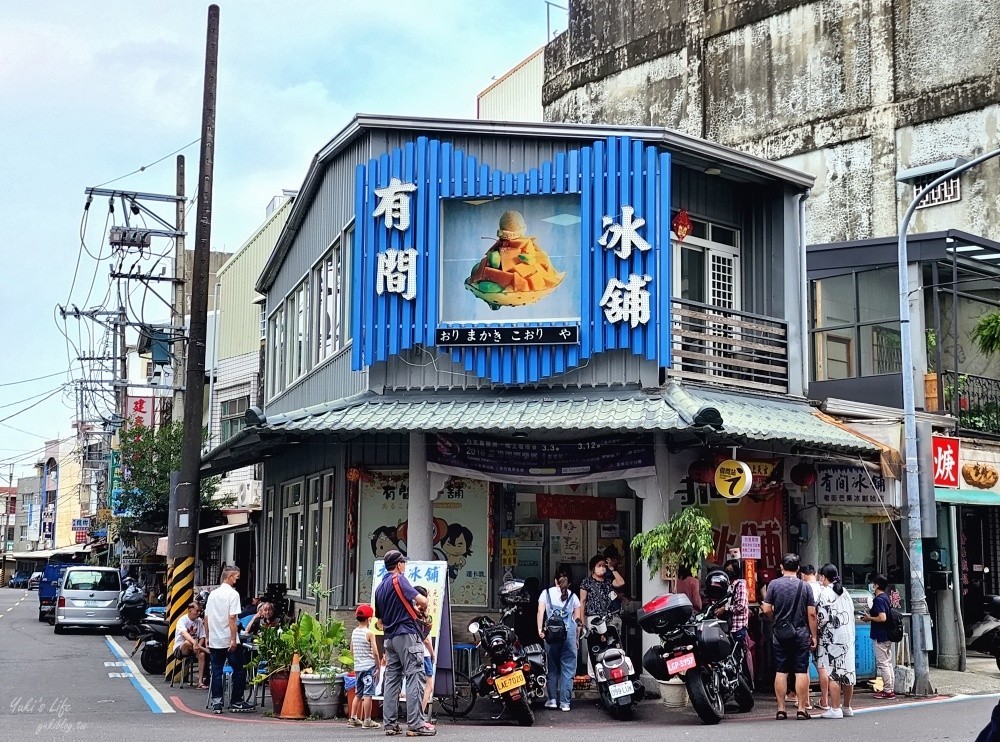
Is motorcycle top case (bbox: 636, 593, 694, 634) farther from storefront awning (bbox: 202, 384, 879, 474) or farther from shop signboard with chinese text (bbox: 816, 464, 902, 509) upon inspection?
shop signboard with chinese text (bbox: 816, 464, 902, 509)

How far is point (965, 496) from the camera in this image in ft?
64.9

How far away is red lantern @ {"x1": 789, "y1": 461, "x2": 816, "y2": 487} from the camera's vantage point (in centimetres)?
1705

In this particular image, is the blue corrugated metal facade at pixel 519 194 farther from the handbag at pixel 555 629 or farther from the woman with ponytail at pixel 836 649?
the woman with ponytail at pixel 836 649

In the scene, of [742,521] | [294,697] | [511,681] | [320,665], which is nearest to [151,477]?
[294,697]

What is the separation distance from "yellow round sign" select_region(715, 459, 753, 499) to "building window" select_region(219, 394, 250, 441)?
22.9 meters

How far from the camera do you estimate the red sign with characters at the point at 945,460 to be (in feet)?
62.1

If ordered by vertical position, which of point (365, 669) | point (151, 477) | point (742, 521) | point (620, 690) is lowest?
point (620, 690)

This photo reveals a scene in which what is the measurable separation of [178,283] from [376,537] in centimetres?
1754

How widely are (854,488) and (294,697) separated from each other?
845cm

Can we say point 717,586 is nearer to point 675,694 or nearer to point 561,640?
point 675,694

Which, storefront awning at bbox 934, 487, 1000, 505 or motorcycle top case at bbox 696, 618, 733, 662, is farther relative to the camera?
storefront awning at bbox 934, 487, 1000, 505

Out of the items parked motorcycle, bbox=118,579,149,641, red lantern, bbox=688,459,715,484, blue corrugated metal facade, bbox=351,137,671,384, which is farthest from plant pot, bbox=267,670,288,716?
parked motorcycle, bbox=118,579,149,641

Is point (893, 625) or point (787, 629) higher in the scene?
point (787, 629)

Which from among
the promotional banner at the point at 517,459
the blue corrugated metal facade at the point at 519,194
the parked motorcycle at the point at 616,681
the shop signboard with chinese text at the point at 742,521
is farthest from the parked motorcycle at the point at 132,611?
the parked motorcycle at the point at 616,681
